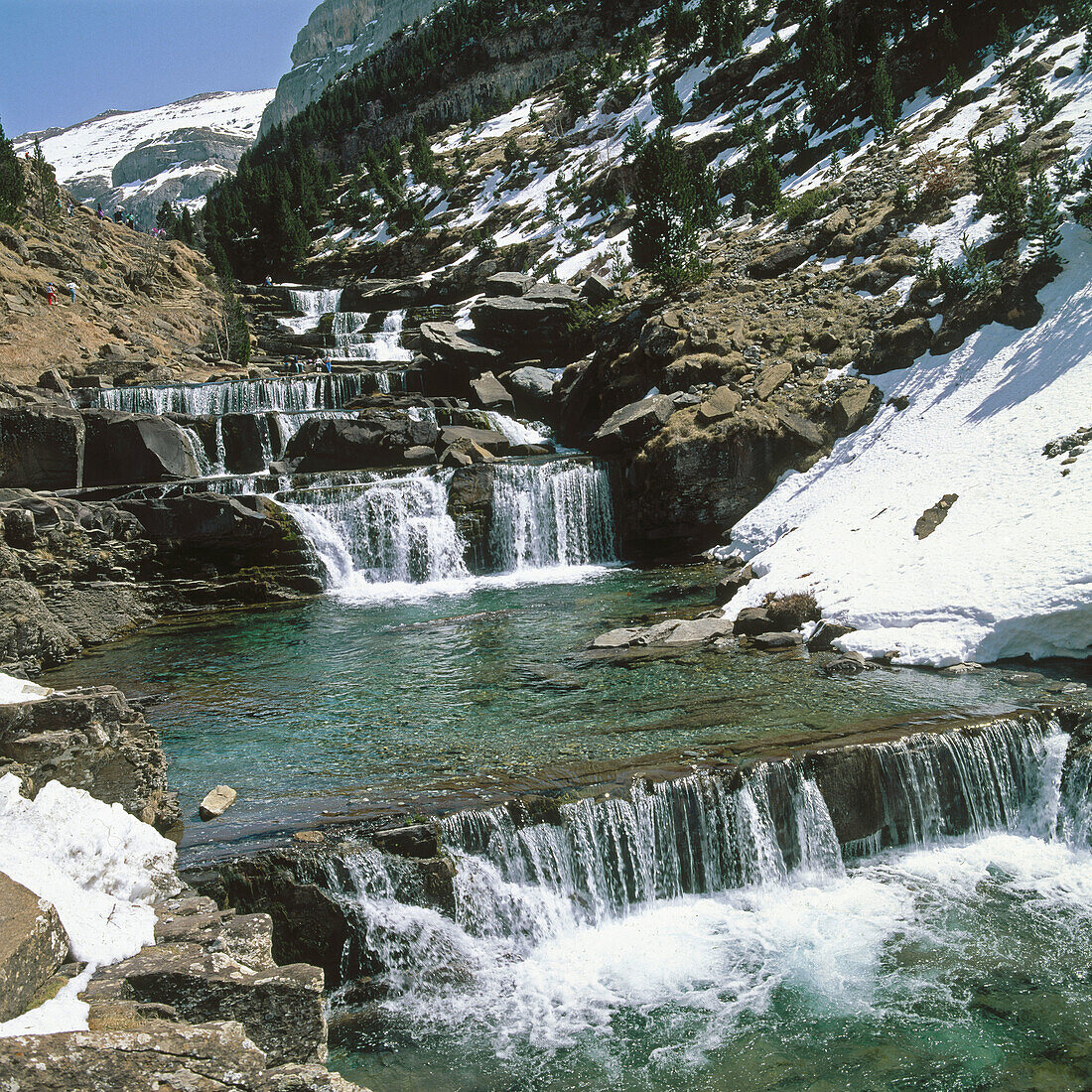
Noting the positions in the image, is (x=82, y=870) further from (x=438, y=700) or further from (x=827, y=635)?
(x=827, y=635)

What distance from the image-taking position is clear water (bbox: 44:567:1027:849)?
361 inches

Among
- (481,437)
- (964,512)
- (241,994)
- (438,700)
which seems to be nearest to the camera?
(241,994)

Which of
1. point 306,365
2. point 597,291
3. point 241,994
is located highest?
point 597,291

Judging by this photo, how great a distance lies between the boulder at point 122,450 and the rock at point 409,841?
65.2ft

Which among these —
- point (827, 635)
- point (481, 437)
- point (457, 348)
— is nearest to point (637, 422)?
point (481, 437)

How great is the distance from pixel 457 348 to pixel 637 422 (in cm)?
1336

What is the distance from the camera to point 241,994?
490 cm

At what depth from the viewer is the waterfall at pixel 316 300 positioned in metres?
50.5

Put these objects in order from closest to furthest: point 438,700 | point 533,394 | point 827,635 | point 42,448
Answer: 1. point 438,700
2. point 827,635
3. point 42,448
4. point 533,394

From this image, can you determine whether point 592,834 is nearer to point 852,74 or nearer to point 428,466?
point 428,466

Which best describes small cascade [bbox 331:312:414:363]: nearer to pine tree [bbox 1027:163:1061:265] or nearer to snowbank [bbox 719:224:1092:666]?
snowbank [bbox 719:224:1092:666]

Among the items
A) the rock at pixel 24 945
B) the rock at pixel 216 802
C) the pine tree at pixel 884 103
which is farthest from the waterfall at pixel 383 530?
the pine tree at pixel 884 103

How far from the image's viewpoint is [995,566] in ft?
Result: 41.2

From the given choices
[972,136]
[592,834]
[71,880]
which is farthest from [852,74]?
[71,880]
